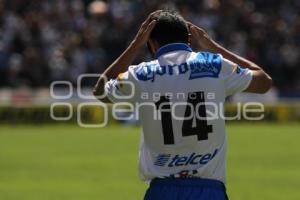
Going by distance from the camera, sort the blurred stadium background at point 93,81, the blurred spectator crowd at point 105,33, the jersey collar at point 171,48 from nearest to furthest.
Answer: the jersey collar at point 171,48, the blurred stadium background at point 93,81, the blurred spectator crowd at point 105,33

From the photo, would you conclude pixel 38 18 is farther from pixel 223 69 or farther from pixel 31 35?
pixel 223 69

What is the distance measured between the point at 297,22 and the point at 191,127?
24216mm

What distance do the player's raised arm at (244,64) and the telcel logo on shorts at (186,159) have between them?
1.52 feet

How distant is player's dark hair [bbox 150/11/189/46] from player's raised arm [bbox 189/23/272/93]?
168 millimetres

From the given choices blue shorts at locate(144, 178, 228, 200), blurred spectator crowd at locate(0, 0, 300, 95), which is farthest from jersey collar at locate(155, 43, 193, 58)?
blurred spectator crowd at locate(0, 0, 300, 95)

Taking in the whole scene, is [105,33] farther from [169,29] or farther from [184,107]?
[184,107]

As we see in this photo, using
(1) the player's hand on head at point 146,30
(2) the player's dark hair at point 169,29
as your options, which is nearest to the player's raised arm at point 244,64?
(2) the player's dark hair at point 169,29

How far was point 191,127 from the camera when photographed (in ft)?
17.0

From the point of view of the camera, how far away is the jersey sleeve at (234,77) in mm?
5238

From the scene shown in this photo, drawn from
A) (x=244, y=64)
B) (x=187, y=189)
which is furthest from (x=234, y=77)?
(x=187, y=189)

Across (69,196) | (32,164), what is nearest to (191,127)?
(69,196)

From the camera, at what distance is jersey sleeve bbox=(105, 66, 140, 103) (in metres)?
5.24

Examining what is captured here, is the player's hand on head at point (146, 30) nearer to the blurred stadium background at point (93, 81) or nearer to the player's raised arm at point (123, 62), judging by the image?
the player's raised arm at point (123, 62)

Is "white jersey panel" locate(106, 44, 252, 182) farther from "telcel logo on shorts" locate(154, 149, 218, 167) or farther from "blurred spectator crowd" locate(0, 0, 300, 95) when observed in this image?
"blurred spectator crowd" locate(0, 0, 300, 95)
